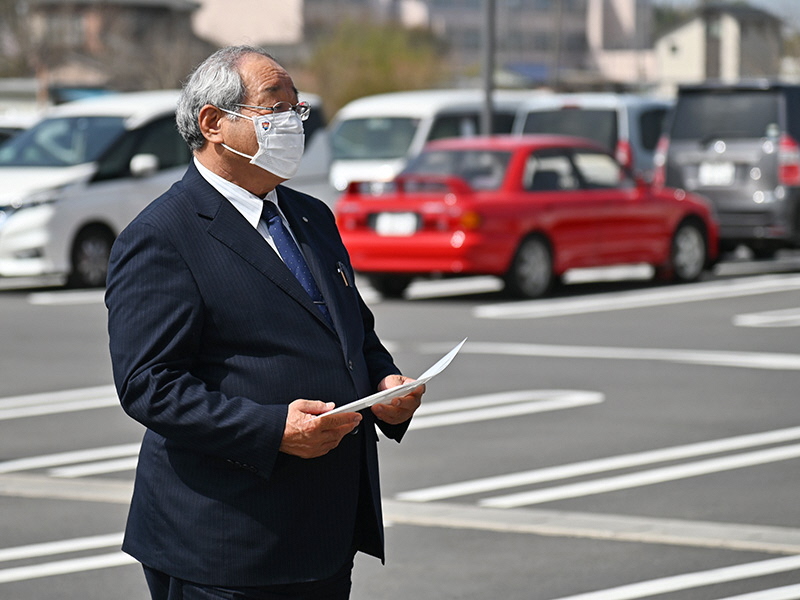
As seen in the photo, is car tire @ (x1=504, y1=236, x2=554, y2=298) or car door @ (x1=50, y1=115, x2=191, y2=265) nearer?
car tire @ (x1=504, y1=236, x2=554, y2=298)

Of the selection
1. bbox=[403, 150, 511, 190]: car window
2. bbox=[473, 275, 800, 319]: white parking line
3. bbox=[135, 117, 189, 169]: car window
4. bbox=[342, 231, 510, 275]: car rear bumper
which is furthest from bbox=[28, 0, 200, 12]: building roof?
bbox=[342, 231, 510, 275]: car rear bumper

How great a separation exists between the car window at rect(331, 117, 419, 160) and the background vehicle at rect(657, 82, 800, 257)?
441 centimetres

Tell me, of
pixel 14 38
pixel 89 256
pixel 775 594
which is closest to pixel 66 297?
pixel 89 256

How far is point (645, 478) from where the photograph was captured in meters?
7.37

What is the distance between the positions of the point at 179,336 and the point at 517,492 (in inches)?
166

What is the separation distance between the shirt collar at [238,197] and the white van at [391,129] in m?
17.6

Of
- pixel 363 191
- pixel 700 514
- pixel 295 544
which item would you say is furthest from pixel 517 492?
pixel 363 191

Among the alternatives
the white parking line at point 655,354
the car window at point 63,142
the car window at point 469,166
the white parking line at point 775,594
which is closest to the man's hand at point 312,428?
the white parking line at point 775,594

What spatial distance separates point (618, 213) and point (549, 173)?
895 mm

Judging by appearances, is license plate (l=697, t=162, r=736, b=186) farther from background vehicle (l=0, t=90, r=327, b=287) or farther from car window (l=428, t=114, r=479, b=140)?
car window (l=428, t=114, r=479, b=140)

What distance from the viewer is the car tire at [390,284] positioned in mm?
15648

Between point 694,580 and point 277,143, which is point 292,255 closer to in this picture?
point 277,143

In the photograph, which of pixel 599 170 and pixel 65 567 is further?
pixel 599 170

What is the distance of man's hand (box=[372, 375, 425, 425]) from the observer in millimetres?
3334
